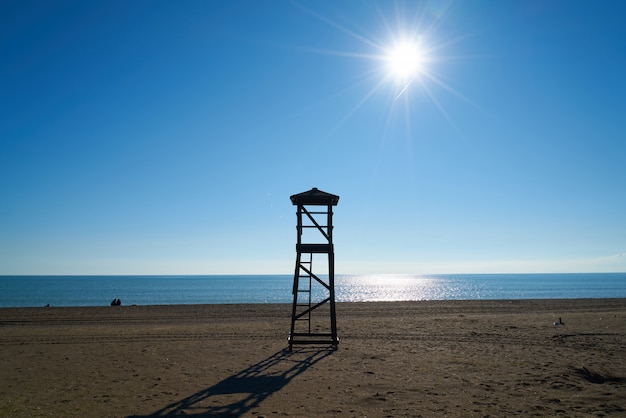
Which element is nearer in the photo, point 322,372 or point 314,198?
point 322,372

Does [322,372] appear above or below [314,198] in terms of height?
below

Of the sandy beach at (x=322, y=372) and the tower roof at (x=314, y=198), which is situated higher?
the tower roof at (x=314, y=198)

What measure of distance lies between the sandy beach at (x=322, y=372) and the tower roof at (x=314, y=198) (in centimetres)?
522

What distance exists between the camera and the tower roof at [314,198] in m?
14.9

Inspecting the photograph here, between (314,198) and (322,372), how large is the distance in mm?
6160

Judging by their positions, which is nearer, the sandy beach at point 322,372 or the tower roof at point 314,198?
the sandy beach at point 322,372

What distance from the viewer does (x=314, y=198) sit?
49.3 feet

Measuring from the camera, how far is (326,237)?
15.1 metres

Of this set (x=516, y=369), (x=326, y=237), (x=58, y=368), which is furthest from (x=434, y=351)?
(x=58, y=368)

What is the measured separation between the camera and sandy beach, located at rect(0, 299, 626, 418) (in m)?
8.09

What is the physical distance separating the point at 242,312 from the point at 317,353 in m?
16.6

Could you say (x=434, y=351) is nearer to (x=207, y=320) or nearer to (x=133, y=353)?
(x=133, y=353)

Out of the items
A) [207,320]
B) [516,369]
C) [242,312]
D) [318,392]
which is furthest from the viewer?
[242,312]

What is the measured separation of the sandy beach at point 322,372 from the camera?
809cm
